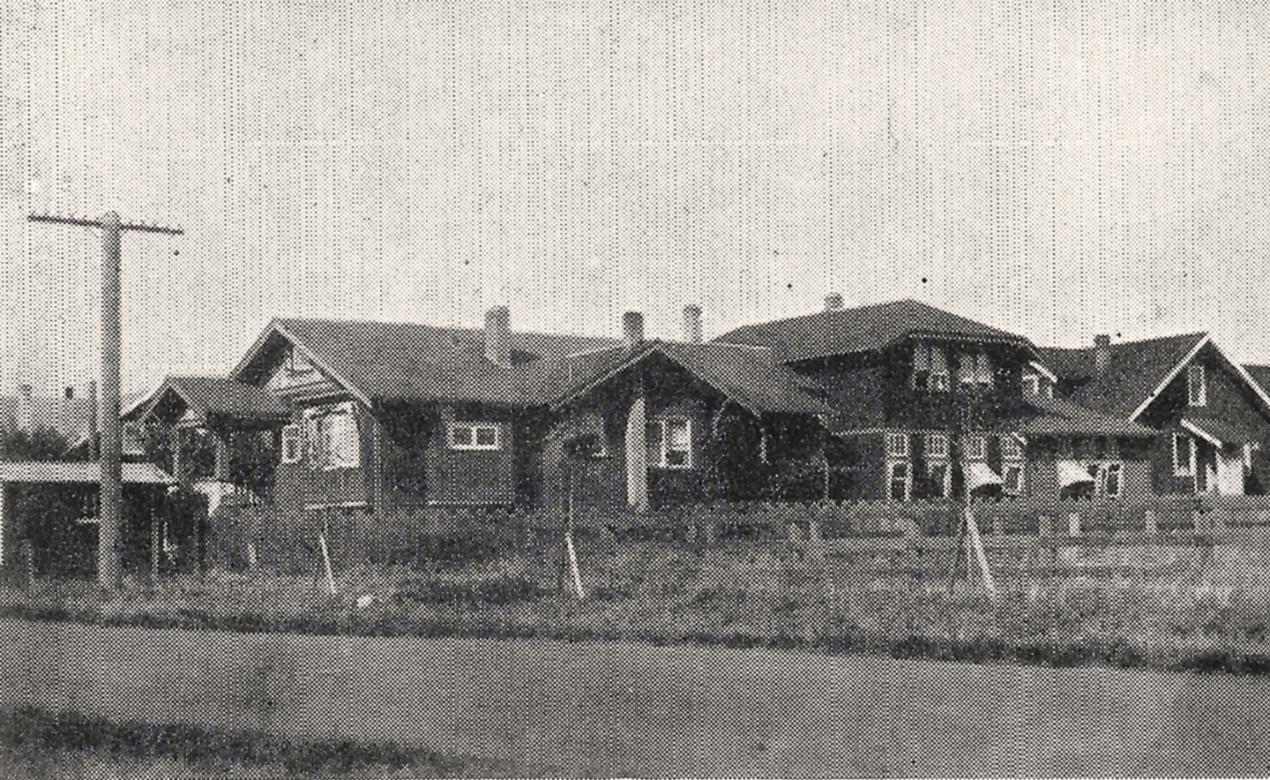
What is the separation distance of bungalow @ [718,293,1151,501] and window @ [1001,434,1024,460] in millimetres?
29

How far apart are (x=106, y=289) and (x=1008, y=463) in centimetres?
2814

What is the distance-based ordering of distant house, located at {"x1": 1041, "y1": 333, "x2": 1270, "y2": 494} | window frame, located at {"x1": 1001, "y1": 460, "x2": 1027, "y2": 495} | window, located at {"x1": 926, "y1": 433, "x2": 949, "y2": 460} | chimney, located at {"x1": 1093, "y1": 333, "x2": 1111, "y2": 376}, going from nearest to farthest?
window, located at {"x1": 926, "y1": 433, "x2": 949, "y2": 460}, window frame, located at {"x1": 1001, "y1": 460, "x2": 1027, "y2": 495}, distant house, located at {"x1": 1041, "y1": 333, "x2": 1270, "y2": 494}, chimney, located at {"x1": 1093, "y1": 333, "x2": 1111, "y2": 376}

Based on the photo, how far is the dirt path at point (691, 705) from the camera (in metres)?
9.52

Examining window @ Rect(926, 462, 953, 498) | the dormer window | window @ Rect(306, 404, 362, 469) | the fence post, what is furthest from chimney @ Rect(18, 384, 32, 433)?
the fence post

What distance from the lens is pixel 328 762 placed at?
372 inches

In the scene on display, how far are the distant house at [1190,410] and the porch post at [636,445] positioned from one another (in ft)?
45.7

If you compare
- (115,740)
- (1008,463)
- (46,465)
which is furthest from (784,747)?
(1008,463)

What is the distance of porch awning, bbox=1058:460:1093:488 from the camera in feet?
153

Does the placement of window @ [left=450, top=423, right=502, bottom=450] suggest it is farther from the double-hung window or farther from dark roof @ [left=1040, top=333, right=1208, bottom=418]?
dark roof @ [left=1040, top=333, right=1208, bottom=418]

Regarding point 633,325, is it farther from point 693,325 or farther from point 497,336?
point 693,325

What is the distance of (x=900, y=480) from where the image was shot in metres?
43.8

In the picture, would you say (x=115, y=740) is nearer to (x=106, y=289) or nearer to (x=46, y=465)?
(x=106, y=289)

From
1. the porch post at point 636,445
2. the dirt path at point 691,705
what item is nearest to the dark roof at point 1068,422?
the porch post at point 636,445

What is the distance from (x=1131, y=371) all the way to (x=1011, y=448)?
5568 mm
